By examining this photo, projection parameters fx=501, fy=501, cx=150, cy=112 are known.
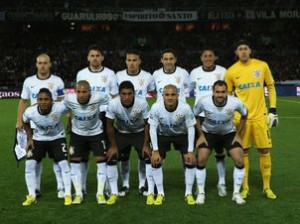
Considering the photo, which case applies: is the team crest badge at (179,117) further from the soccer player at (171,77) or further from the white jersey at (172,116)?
the soccer player at (171,77)

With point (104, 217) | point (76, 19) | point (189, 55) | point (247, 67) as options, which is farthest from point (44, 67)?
point (189, 55)

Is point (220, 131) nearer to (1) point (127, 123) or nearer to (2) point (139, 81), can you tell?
(1) point (127, 123)

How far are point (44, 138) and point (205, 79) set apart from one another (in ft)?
8.52

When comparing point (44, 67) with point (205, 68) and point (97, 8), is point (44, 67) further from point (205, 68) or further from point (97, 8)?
point (97, 8)

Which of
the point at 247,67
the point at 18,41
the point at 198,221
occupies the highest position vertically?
the point at 18,41

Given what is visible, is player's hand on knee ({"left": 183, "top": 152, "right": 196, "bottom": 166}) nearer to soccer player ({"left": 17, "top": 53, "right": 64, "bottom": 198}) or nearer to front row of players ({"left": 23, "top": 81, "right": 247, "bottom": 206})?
front row of players ({"left": 23, "top": 81, "right": 247, "bottom": 206})

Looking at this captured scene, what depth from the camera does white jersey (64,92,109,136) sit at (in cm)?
702

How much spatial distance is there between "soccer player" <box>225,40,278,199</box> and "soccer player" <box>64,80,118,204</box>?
6.63 feet

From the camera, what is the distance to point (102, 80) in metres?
7.49

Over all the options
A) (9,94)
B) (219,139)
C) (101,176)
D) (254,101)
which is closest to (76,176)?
(101,176)

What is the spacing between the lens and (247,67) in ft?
24.4

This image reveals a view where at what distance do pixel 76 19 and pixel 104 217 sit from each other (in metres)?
33.0

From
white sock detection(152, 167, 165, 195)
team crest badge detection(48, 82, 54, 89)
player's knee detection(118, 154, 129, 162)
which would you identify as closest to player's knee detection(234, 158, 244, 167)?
white sock detection(152, 167, 165, 195)

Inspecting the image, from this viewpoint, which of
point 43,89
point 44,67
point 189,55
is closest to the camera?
point 43,89
